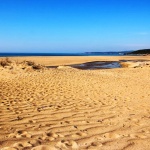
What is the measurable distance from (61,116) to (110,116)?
1.10 m

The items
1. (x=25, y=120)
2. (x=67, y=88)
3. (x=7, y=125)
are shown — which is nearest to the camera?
(x=7, y=125)

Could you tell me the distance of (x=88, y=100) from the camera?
25.4ft

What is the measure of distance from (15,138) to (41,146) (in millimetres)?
557

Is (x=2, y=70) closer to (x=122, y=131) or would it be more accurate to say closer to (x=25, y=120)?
(x=25, y=120)

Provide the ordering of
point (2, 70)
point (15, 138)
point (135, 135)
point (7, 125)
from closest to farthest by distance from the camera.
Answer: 1. point (15, 138)
2. point (135, 135)
3. point (7, 125)
4. point (2, 70)

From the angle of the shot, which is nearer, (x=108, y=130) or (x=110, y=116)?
(x=108, y=130)

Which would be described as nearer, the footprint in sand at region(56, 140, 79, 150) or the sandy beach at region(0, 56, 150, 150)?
the footprint in sand at region(56, 140, 79, 150)

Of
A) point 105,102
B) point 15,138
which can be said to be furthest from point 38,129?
point 105,102

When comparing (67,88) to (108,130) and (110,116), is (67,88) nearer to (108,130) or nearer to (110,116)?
(110,116)

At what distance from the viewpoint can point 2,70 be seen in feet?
47.4

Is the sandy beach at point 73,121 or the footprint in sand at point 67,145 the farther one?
the sandy beach at point 73,121

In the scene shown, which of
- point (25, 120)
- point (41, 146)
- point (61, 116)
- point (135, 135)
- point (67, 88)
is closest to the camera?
point (41, 146)

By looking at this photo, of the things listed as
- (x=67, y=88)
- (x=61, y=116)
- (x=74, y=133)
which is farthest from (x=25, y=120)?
(x=67, y=88)

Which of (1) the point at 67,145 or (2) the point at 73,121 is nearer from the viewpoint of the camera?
(1) the point at 67,145
